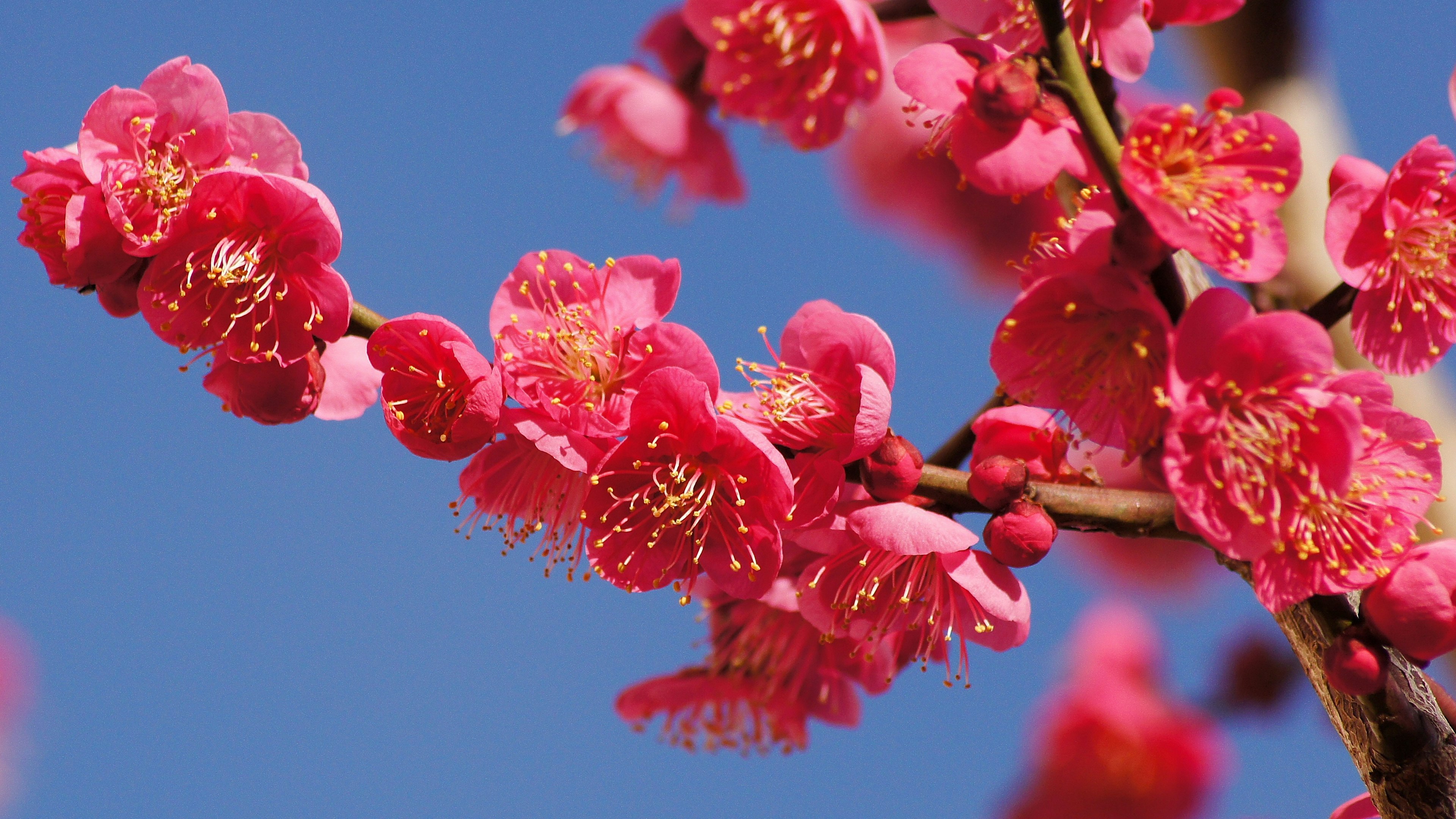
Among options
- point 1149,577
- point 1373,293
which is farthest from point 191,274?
point 1149,577

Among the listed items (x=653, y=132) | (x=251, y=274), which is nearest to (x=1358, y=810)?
(x=251, y=274)

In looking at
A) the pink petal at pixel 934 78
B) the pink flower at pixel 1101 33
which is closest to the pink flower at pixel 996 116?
the pink petal at pixel 934 78

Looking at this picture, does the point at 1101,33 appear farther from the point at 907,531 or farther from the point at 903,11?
the point at 903,11

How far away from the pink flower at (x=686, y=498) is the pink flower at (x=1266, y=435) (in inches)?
15.6

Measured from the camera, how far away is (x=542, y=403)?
1161 mm

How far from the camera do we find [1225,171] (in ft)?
3.59

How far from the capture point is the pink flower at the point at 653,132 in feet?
8.80

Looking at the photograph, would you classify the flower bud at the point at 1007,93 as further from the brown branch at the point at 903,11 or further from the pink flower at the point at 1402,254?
the brown branch at the point at 903,11

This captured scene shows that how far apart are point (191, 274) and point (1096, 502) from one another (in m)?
1.03

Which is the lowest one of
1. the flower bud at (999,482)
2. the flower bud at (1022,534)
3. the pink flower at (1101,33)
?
the flower bud at (1022,534)

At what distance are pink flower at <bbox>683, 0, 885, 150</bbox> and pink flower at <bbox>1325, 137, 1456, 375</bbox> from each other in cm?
101

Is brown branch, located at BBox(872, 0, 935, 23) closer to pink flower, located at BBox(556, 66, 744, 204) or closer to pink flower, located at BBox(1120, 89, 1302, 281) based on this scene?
pink flower, located at BBox(556, 66, 744, 204)

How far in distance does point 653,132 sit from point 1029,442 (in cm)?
165

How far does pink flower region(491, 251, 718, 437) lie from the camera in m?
1.18
